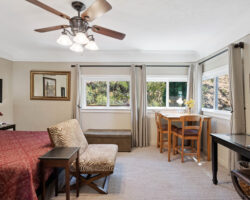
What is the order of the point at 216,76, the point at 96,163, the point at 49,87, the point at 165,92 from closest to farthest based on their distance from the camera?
the point at 96,163, the point at 216,76, the point at 49,87, the point at 165,92

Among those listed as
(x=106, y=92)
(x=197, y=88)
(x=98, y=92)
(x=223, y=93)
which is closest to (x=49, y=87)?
(x=98, y=92)

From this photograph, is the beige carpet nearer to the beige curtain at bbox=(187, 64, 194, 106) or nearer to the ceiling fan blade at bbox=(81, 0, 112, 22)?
the beige curtain at bbox=(187, 64, 194, 106)

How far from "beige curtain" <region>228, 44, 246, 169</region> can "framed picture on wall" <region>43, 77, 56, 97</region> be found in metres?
3.97

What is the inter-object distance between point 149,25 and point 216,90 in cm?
197

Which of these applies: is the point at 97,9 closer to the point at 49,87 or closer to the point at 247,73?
the point at 247,73

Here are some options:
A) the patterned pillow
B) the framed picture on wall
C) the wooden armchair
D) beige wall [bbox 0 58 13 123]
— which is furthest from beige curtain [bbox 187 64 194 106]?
beige wall [bbox 0 58 13 123]

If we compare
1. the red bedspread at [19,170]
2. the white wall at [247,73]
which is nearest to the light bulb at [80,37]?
the red bedspread at [19,170]

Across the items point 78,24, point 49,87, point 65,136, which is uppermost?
point 78,24

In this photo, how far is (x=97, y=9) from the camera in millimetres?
1454

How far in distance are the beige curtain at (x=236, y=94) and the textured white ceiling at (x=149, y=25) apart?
0.37m

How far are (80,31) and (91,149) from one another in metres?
1.70

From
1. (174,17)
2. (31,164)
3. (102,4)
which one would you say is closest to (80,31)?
(102,4)

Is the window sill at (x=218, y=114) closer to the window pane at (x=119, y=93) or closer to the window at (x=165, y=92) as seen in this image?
the window at (x=165, y=92)

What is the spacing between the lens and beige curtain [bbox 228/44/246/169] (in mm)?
2227
